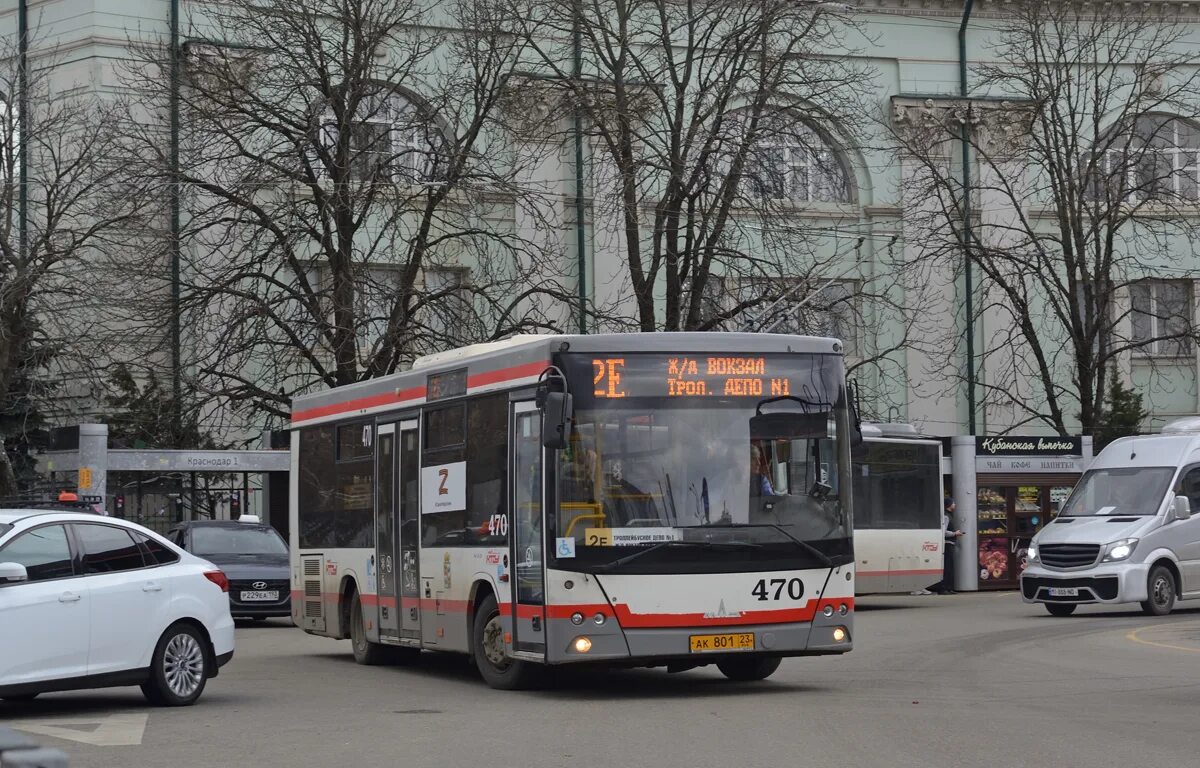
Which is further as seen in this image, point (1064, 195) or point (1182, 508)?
point (1064, 195)

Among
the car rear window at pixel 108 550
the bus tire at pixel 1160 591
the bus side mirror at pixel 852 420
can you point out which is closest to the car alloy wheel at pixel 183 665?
the car rear window at pixel 108 550

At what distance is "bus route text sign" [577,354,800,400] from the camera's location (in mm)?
14844

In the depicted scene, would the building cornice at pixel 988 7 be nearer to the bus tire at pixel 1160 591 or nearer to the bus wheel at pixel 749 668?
the bus tire at pixel 1160 591

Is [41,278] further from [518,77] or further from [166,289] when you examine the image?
[518,77]

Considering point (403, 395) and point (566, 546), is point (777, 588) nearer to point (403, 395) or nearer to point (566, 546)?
point (566, 546)

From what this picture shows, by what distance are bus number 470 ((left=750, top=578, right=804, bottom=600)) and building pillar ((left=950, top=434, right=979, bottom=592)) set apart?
20.5m

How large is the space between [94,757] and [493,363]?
5.84m

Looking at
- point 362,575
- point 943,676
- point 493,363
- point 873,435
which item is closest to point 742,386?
point 493,363

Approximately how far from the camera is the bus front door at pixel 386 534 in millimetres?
18125

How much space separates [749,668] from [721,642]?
1828 millimetres

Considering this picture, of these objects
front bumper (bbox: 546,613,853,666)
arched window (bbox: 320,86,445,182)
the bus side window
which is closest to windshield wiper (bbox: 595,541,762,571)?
front bumper (bbox: 546,613,853,666)

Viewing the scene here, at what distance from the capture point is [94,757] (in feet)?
36.4

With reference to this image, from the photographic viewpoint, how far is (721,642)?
1473 centimetres

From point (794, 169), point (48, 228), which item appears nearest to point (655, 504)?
point (794, 169)
